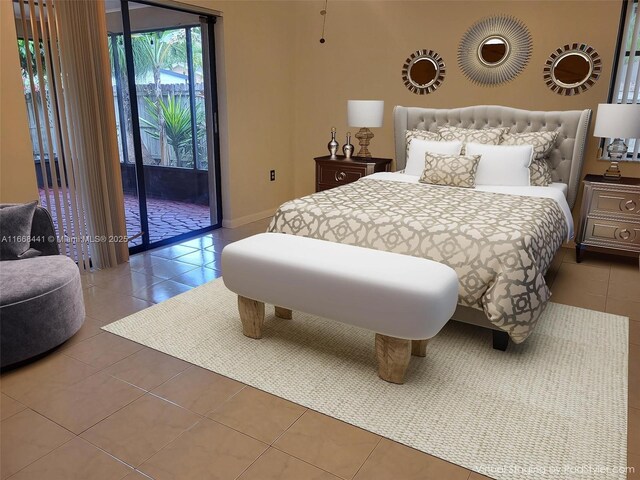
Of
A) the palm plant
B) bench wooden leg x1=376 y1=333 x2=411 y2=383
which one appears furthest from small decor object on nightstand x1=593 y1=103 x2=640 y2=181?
the palm plant

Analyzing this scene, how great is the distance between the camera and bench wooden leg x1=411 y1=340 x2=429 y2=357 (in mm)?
2486

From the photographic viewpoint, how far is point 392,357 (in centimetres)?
221

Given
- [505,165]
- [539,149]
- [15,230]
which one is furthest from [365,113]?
[15,230]

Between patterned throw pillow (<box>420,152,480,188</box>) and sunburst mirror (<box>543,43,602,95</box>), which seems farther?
sunburst mirror (<box>543,43,602,95</box>)

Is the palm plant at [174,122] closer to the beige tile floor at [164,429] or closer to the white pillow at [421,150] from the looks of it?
the white pillow at [421,150]

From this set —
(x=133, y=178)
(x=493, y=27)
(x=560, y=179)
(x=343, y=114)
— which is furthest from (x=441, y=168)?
(x=133, y=178)

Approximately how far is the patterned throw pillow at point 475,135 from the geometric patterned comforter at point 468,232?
2.58 feet

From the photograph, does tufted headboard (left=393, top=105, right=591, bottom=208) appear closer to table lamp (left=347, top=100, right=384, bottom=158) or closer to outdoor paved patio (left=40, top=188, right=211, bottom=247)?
table lamp (left=347, top=100, right=384, bottom=158)

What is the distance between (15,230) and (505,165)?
3388 mm

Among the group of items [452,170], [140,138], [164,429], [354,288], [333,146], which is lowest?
[164,429]

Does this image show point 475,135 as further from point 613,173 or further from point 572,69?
point 613,173

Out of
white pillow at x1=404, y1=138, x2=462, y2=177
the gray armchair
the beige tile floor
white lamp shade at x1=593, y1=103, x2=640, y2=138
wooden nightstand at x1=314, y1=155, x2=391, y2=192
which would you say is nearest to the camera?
the beige tile floor

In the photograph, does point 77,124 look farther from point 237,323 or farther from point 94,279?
point 237,323

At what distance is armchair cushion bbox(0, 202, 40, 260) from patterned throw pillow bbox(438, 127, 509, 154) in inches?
126
